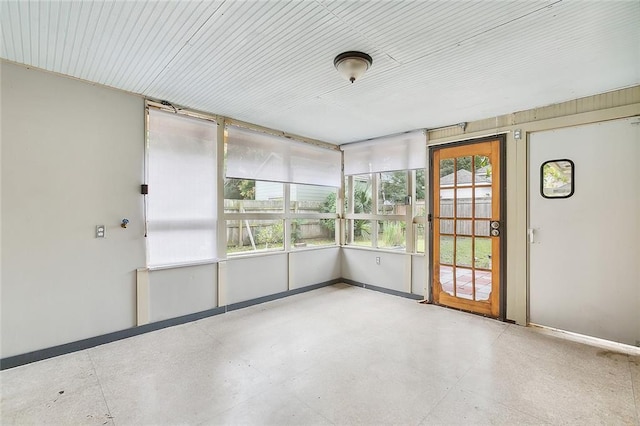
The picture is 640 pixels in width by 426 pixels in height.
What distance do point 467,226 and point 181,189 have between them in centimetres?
371

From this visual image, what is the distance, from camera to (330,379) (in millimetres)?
2393

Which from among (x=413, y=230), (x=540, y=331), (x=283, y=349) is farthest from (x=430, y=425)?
(x=413, y=230)

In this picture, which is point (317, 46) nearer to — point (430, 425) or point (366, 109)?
point (366, 109)

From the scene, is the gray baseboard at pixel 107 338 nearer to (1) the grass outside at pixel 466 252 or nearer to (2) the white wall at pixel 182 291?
(2) the white wall at pixel 182 291

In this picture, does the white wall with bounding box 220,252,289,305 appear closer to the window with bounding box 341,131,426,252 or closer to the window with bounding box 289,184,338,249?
the window with bounding box 289,184,338,249

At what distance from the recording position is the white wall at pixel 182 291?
337 cm

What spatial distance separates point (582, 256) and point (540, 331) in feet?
3.11

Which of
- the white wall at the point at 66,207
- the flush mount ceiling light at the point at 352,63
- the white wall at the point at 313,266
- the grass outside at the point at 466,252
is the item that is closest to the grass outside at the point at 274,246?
the white wall at the point at 313,266

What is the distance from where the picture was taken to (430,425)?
6.21 feet

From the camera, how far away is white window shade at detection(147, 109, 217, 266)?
11.1 ft

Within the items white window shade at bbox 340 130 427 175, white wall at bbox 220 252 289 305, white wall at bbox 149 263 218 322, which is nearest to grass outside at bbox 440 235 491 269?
white window shade at bbox 340 130 427 175

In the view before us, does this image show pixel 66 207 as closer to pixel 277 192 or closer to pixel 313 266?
pixel 277 192

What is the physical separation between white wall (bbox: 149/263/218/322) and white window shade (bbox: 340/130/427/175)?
2.91 meters

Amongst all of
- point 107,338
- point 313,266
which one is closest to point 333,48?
point 107,338
